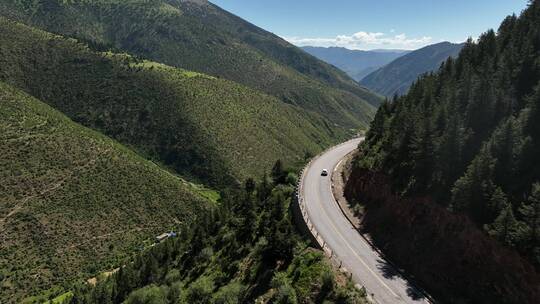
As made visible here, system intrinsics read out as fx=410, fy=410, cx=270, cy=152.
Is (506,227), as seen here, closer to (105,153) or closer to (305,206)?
(305,206)

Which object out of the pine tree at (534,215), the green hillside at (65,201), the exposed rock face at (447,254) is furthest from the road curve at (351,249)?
the green hillside at (65,201)

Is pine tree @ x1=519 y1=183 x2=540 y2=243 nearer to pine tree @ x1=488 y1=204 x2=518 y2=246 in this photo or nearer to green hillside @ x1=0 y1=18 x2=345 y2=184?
pine tree @ x1=488 y1=204 x2=518 y2=246

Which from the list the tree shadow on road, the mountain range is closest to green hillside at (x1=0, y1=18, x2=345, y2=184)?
the mountain range

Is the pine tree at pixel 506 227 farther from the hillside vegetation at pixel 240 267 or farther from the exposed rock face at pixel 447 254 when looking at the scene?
the hillside vegetation at pixel 240 267

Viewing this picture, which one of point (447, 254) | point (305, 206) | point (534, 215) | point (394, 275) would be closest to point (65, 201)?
point (305, 206)

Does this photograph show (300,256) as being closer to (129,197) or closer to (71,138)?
(129,197)
